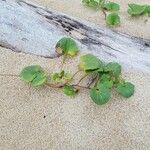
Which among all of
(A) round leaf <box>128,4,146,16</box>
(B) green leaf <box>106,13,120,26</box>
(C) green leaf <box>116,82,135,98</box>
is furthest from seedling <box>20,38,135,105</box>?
(A) round leaf <box>128,4,146,16</box>

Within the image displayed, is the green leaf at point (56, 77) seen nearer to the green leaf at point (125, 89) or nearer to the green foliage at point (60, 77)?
the green foliage at point (60, 77)

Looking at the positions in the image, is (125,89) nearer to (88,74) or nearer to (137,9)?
(88,74)

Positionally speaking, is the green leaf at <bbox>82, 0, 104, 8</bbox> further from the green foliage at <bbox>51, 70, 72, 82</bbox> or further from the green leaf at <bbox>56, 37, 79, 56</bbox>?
the green foliage at <bbox>51, 70, 72, 82</bbox>

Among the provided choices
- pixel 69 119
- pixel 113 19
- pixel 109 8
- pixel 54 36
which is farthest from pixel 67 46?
pixel 109 8

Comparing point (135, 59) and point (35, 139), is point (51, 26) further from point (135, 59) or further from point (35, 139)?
point (35, 139)

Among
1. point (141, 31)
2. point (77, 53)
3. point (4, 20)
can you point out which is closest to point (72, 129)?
point (77, 53)

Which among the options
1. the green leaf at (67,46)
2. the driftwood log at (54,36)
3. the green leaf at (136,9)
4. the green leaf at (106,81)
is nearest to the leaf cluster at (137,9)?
the green leaf at (136,9)

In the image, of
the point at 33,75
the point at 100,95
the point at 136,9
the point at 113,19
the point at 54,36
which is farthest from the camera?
the point at 136,9
